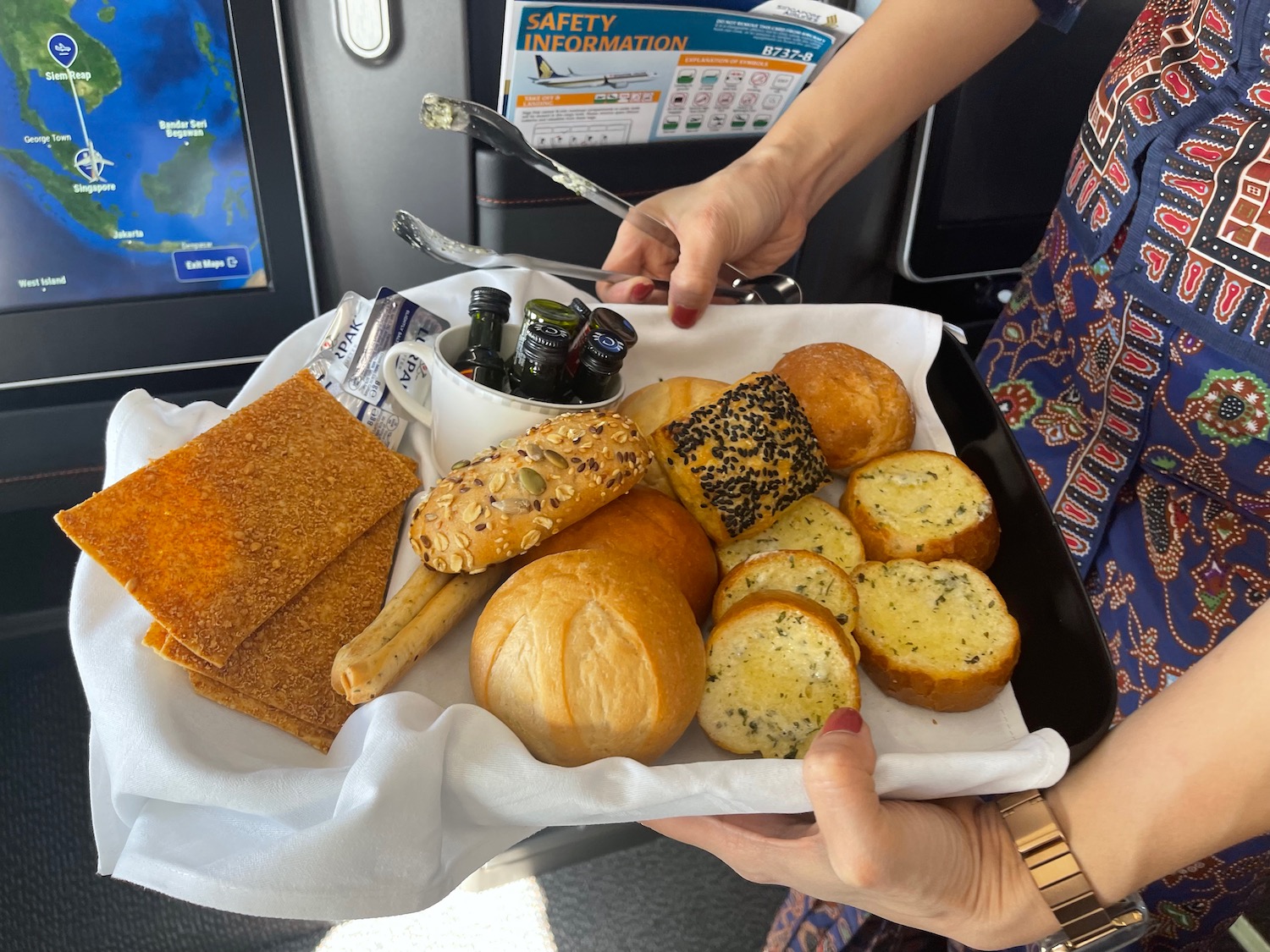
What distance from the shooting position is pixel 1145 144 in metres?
0.78

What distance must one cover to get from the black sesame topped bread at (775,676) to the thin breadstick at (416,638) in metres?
0.20

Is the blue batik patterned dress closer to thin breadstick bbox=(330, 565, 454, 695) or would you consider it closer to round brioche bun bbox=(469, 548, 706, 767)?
round brioche bun bbox=(469, 548, 706, 767)

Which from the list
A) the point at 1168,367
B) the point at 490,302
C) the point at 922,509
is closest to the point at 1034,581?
the point at 922,509

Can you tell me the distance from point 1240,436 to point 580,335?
565 millimetres

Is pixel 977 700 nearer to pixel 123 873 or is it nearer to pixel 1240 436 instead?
pixel 1240 436

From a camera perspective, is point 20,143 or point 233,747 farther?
point 20,143

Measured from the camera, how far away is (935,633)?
2.48ft

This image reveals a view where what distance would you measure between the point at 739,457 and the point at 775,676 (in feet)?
0.62

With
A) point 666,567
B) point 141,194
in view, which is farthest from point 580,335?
point 141,194

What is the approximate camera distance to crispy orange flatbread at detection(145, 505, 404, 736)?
0.67 metres

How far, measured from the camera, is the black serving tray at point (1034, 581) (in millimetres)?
703

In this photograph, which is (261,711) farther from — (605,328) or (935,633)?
(935,633)

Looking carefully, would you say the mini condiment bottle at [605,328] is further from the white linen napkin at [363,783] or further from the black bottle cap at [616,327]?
the white linen napkin at [363,783]

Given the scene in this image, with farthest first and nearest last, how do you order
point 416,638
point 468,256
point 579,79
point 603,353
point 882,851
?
point 579,79 < point 468,256 < point 603,353 < point 416,638 < point 882,851
